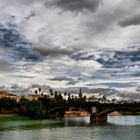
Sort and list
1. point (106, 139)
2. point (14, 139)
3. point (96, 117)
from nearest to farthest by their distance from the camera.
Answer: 1. point (14, 139)
2. point (106, 139)
3. point (96, 117)

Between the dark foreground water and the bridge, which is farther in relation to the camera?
the bridge

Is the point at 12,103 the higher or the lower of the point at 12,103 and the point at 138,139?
the higher

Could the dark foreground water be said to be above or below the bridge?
below

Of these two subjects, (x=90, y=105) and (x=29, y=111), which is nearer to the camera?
(x=29, y=111)

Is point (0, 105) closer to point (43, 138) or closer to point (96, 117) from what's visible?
point (96, 117)

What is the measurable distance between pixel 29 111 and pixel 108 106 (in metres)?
38.5

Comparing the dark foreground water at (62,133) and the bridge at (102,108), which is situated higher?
the bridge at (102,108)

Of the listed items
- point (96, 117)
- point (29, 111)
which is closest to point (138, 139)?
point (29, 111)

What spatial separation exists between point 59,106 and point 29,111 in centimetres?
3567

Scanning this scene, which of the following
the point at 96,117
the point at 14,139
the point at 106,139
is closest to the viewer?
the point at 14,139

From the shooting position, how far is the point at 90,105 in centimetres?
18562

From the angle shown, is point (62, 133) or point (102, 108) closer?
point (62, 133)

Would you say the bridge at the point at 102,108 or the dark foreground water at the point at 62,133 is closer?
the dark foreground water at the point at 62,133

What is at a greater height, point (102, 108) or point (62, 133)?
point (102, 108)
